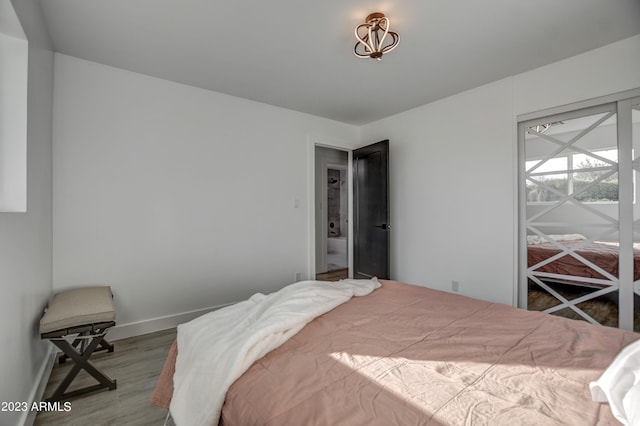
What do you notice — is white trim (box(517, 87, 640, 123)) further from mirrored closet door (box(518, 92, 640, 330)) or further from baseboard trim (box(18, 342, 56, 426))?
baseboard trim (box(18, 342, 56, 426))

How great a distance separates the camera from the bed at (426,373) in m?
0.84

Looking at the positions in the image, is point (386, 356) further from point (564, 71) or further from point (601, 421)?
point (564, 71)

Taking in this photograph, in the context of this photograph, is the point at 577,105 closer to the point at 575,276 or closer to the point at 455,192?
the point at 455,192

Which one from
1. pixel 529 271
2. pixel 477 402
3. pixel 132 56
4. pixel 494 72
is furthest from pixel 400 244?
pixel 132 56

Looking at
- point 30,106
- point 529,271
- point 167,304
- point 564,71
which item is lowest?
point 167,304

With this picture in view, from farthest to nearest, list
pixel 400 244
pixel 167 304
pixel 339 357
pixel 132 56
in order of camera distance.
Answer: pixel 400 244, pixel 167 304, pixel 132 56, pixel 339 357

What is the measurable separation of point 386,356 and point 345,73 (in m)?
2.63

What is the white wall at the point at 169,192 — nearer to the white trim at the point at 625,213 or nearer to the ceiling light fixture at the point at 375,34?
the ceiling light fixture at the point at 375,34

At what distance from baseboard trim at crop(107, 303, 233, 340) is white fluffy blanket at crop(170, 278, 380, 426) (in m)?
1.63

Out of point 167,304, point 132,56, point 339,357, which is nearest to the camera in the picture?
point 339,357

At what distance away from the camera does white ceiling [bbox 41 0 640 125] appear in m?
1.96

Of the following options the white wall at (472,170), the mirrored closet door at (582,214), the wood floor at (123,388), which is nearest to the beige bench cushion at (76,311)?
the wood floor at (123,388)

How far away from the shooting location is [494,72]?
287cm

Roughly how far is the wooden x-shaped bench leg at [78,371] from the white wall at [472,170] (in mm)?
3326
